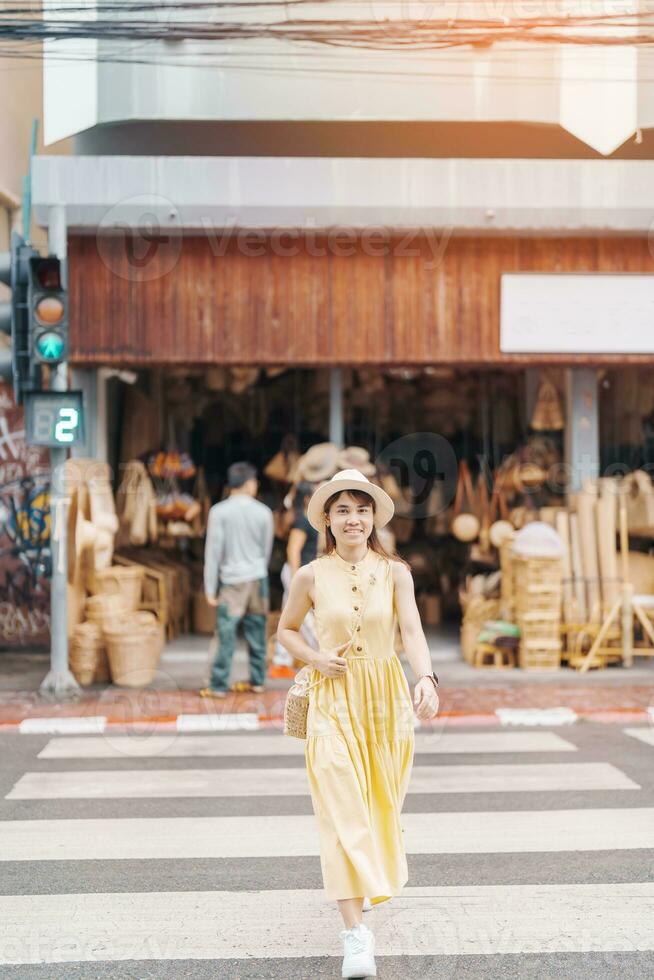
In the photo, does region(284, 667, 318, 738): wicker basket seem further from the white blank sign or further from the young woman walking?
the white blank sign

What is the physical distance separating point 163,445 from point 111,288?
111 inches

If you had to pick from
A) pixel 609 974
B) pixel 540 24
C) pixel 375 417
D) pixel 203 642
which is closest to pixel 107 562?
pixel 203 642

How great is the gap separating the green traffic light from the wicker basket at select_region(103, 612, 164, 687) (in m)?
2.74

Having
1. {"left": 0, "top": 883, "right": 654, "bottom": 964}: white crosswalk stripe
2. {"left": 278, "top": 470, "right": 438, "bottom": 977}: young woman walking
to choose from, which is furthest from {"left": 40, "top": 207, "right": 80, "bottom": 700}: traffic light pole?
{"left": 278, "top": 470, "right": 438, "bottom": 977}: young woman walking

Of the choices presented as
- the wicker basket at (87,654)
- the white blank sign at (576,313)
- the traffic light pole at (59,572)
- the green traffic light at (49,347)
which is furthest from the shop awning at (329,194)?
the wicker basket at (87,654)

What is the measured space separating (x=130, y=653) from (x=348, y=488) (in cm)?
687

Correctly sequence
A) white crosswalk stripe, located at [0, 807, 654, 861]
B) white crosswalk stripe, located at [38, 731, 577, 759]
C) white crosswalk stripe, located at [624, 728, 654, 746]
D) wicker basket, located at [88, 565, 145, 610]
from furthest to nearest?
1. wicker basket, located at [88, 565, 145, 610]
2. white crosswalk stripe, located at [624, 728, 654, 746]
3. white crosswalk stripe, located at [38, 731, 577, 759]
4. white crosswalk stripe, located at [0, 807, 654, 861]

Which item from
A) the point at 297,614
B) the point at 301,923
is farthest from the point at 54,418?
the point at 301,923

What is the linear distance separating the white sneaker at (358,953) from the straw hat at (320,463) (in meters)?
8.39

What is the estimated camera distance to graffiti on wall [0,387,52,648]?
1342 cm

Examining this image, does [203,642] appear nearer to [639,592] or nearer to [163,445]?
[163,445]

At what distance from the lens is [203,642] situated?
44.1 feet

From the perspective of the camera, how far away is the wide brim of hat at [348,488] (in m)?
4.45

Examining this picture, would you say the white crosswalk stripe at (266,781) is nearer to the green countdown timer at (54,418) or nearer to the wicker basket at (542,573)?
the green countdown timer at (54,418)
